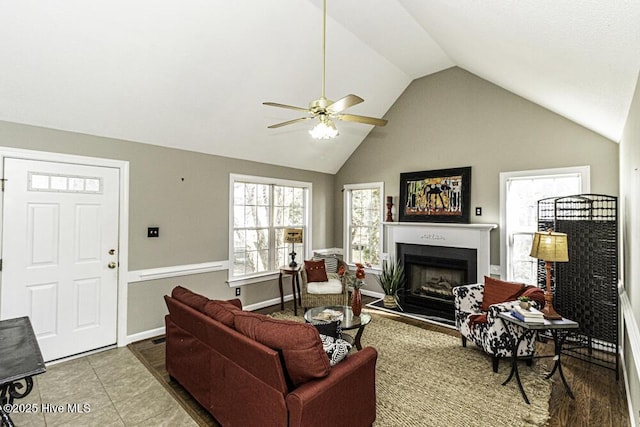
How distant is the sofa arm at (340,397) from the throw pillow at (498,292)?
2041mm

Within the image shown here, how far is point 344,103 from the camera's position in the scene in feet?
8.09

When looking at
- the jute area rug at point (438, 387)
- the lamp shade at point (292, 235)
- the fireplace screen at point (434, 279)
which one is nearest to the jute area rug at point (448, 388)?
the jute area rug at point (438, 387)

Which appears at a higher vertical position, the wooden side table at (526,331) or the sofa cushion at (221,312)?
the sofa cushion at (221,312)

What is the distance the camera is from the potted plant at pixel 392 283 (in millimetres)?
5250

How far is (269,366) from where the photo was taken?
1.73 metres

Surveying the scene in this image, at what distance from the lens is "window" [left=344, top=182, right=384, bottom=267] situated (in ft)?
19.5

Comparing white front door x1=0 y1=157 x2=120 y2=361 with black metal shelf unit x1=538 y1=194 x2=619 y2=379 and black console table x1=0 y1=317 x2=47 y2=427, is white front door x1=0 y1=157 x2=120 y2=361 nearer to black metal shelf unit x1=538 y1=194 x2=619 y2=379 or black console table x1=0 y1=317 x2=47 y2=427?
black console table x1=0 y1=317 x2=47 y2=427

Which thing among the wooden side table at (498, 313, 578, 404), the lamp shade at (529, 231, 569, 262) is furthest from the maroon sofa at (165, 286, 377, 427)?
the lamp shade at (529, 231, 569, 262)

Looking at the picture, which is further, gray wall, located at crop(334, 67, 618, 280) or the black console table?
gray wall, located at crop(334, 67, 618, 280)

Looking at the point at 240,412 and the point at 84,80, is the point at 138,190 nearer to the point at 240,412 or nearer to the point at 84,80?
the point at 84,80

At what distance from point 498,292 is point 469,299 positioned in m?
0.34

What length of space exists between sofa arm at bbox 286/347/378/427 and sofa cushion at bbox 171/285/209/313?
3.85ft

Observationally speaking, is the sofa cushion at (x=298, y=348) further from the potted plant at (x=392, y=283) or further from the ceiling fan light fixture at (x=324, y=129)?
the potted plant at (x=392, y=283)

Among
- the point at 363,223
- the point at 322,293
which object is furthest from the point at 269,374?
the point at 363,223
